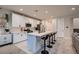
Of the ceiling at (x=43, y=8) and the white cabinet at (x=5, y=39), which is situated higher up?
the ceiling at (x=43, y=8)

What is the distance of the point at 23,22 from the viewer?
686 cm

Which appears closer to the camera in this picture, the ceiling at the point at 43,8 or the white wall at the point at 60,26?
the ceiling at the point at 43,8

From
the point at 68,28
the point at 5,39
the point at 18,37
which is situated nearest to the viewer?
the point at 5,39

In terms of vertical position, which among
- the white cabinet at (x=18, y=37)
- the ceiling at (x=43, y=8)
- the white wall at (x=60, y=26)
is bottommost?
the white cabinet at (x=18, y=37)

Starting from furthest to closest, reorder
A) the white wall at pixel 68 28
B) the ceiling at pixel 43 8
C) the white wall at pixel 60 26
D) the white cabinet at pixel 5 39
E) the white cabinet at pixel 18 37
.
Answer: the white wall at pixel 60 26 < the white wall at pixel 68 28 < the white cabinet at pixel 18 37 < the white cabinet at pixel 5 39 < the ceiling at pixel 43 8

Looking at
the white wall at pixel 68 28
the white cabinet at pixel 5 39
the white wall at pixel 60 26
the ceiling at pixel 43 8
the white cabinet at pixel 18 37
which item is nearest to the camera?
the ceiling at pixel 43 8

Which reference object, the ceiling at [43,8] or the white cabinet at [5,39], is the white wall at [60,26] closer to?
the ceiling at [43,8]

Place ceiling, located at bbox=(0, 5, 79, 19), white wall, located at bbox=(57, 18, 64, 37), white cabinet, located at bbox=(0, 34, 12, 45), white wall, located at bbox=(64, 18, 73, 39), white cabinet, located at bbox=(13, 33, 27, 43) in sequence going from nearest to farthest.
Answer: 1. ceiling, located at bbox=(0, 5, 79, 19)
2. white cabinet, located at bbox=(0, 34, 12, 45)
3. white cabinet, located at bbox=(13, 33, 27, 43)
4. white wall, located at bbox=(64, 18, 73, 39)
5. white wall, located at bbox=(57, 18, 64, 37)

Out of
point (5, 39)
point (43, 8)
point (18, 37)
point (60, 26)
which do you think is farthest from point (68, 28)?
point (5, 39)

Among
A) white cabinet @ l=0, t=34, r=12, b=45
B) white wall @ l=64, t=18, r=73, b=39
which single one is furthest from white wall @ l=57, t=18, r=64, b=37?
white cabinet @ l=0, t=34, r=12, b=45

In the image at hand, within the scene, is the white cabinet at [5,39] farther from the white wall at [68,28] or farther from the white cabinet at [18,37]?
the white wall at [68,28]

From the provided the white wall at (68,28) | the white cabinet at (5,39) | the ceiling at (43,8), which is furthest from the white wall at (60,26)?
the white cabinet at (5,39)

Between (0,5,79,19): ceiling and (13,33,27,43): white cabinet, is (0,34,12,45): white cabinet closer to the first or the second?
(13,33,27,43): white cabinet

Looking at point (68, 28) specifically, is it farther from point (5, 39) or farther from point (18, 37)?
point (5, 39)
